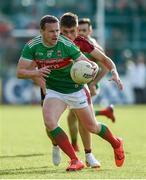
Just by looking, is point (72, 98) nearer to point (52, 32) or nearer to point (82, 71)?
point (82, 71)

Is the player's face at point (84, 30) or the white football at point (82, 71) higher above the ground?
the player's face at point (84, 30)

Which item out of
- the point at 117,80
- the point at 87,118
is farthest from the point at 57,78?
the point at 117,80

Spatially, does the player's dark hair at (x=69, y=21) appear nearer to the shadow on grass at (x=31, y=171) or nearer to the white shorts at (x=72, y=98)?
the white shorts at (x=72, y=98)

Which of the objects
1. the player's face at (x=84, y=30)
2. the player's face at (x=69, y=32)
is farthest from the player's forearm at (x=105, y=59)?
the player's face at (x=84, y=30)

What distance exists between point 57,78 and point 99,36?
62.9ft

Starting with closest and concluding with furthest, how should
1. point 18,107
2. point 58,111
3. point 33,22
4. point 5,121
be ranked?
point 58,111
point 5,121
point 18,107
point 33,22

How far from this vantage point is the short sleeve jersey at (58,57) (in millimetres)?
9391

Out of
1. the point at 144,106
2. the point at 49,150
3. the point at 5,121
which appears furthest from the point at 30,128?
the point at 144,106

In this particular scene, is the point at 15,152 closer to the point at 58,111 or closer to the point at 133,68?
the point at 58,111

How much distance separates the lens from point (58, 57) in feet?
30.9

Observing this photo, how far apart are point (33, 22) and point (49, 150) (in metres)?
16.9

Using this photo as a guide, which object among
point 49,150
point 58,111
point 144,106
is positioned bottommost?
point 144,106

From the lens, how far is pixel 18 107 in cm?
2716

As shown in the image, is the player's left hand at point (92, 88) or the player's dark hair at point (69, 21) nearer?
the player's dark hair at point (69, 21)
